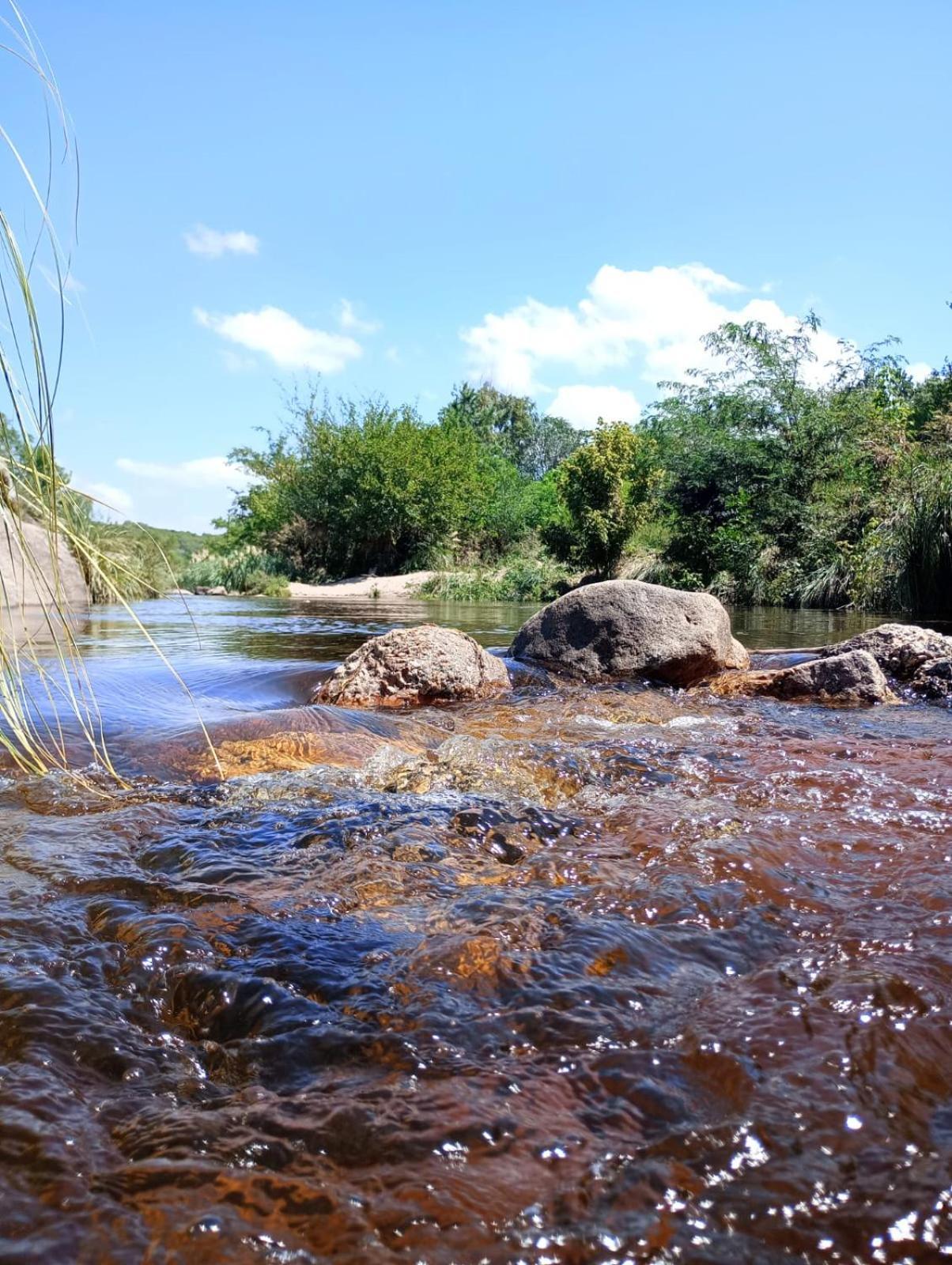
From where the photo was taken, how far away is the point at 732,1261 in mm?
1064

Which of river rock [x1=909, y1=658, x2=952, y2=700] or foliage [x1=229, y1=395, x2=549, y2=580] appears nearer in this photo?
river rock [x1=909, y1=658, x2=952, y2=700]

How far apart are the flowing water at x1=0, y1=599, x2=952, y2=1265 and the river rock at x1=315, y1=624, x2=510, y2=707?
2.42 meters

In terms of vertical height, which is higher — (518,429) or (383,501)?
(518,429)

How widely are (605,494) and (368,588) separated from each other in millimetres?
8488

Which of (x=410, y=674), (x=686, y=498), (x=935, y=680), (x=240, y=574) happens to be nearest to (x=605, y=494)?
(x=686, y=498)

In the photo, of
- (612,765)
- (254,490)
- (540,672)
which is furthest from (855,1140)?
(254,490)

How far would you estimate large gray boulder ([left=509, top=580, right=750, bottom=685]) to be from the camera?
6.99m

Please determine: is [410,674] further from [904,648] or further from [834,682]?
[904,648]

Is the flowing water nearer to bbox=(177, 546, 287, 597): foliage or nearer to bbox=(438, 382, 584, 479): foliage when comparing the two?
bbox=(177, 546, 287, 597): foliage

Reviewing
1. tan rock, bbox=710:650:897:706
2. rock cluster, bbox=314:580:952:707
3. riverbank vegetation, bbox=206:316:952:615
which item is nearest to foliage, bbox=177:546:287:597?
riverbank vegetation, bbox=206:316:952:615

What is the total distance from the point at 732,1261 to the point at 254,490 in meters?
39.2

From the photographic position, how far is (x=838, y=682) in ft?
19.9

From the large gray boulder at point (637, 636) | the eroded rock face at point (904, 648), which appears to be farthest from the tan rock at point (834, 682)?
the large gray boulder at point (637, 636)

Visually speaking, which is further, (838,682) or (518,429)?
(518,429)
